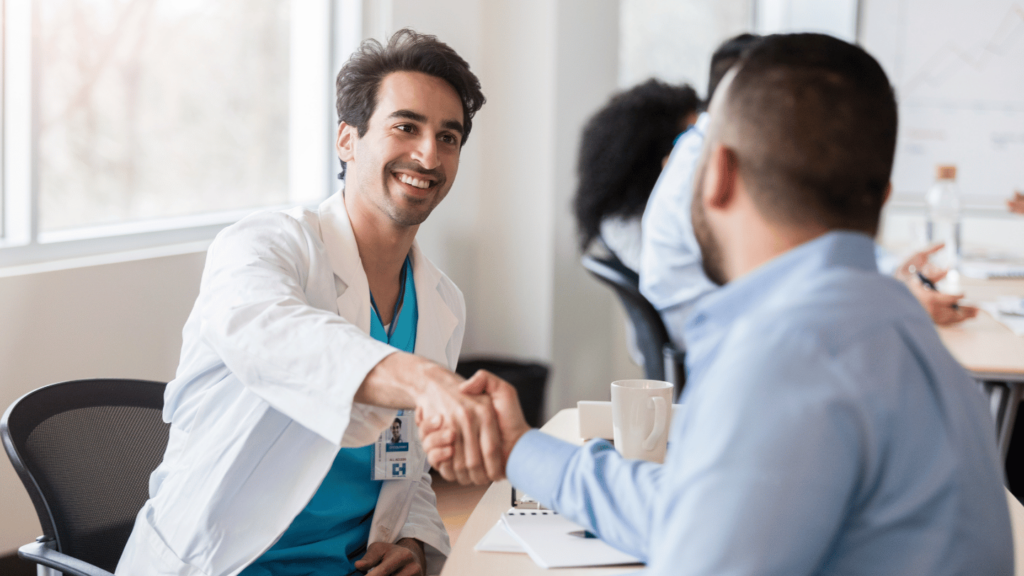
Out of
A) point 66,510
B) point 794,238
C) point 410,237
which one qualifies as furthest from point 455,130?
point 794,238

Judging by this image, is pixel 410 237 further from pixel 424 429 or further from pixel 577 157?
pixel 577 157

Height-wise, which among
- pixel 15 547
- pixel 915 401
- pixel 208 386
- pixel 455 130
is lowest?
pixel 15 547

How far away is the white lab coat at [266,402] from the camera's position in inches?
45.2

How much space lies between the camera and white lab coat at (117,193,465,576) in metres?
1.15

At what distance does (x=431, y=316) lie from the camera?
65.6 inches

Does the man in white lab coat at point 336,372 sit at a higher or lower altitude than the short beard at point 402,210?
lower

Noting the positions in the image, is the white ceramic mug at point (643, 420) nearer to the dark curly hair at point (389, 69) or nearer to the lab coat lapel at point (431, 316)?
the lab coat lapel at point (431, 316)

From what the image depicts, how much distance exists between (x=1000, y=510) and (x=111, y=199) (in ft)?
8.62

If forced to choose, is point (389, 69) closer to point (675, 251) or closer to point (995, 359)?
point (675, 251)

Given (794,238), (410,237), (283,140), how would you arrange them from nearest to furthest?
(794,238), (410,237), (283,140)

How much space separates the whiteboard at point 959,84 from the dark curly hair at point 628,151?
1.78 meters

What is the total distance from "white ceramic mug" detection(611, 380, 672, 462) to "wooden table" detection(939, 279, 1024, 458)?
2.98ft

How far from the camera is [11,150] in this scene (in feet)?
7.57

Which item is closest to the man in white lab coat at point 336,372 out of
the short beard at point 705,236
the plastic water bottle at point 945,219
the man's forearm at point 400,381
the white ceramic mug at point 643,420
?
the man's forearm at point 400,381
